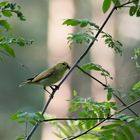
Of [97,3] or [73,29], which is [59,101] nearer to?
[73,29]

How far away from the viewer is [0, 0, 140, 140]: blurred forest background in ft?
22.8

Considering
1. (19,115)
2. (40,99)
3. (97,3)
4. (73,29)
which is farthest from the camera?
(97,3)

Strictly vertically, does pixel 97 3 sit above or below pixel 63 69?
above

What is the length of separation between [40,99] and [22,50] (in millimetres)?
1106

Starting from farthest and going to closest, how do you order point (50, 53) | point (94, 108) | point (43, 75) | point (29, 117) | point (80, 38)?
point (50, 53), point (43, 75), point (94, 108), point (80, 38), point (29, 117)

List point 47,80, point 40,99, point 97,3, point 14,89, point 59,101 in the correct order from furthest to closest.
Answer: point 97,3
point 14,89
point 40,99
point 59,101
point 47,80

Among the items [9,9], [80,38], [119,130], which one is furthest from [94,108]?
[9,9]

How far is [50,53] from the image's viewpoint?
745 centimetres

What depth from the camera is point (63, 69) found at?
4.64ft

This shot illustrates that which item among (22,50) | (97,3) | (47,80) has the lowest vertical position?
(47,80)

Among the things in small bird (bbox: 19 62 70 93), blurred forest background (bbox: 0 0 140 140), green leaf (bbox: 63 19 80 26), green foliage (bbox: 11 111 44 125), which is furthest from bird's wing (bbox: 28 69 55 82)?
blurred forest background (bbox: 0 0 140 140)

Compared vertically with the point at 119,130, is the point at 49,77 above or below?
above

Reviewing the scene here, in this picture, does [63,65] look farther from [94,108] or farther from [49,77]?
[94,108]

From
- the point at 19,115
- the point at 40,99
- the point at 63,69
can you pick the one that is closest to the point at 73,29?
the point at 40,99
